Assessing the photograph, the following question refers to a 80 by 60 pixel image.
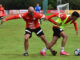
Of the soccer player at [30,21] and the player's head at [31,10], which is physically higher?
the player's head at [31,10]

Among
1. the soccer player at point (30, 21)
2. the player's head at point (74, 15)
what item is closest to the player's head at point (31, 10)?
the soccer player at point (30, 21)

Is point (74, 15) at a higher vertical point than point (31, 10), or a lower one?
lower

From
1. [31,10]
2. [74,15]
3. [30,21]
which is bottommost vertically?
[30,21]

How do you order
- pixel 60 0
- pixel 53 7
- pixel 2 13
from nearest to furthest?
1. pixel 2 13
2. pixel 60 0
3. pixel 53 7

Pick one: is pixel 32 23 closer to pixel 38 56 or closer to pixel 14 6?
pixel 38 56

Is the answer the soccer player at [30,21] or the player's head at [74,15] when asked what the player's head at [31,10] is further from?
the player's head at [74,15]

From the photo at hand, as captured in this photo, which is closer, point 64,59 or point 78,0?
point 64,59

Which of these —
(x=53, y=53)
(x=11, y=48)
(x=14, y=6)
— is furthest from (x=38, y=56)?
(x=14, y=6)

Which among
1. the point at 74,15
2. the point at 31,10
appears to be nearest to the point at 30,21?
the point at 31,10

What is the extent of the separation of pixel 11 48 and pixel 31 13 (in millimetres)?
2517

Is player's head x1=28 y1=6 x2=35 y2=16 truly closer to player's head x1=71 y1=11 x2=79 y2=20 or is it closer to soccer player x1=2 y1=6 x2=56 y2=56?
soccer player x1=2 y1=6 x2=56 y2=56

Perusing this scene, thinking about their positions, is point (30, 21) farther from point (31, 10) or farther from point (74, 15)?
point (74, 15)

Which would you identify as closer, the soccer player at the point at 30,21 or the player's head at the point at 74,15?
the player's head at the point at 74,15

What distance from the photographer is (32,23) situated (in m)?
8.70
